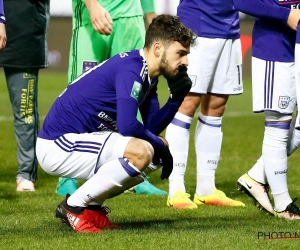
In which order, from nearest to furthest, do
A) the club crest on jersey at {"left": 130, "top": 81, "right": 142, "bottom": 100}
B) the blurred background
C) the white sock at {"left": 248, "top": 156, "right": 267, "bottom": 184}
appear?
1. the club crest on jersey at {"left": 130, "top": 81, "right": 142, "bottom": 100}
2. the white sock at {"left": 248, "top": 156, "right": 267, "bottom": 184}
3. the blurred background

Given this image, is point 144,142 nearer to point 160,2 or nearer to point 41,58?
point 41,58

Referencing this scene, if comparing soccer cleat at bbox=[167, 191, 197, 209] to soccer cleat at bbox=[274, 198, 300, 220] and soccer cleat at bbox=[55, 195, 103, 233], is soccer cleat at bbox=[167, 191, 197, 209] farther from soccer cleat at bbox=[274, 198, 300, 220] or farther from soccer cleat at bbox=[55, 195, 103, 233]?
soccer cleat at bbox=[55, 195, 103, 233]

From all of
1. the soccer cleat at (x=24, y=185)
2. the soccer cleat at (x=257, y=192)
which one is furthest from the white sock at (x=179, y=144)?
the soccer cleat at (x=24, y=185)

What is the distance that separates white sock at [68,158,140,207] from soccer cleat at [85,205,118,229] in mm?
115

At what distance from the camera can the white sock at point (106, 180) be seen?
5301mm

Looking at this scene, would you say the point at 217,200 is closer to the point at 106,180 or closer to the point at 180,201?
the point at 180,201

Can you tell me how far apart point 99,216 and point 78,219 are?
0.20 metres

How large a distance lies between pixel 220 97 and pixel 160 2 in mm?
15128

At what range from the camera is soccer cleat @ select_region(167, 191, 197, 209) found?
6.59 m

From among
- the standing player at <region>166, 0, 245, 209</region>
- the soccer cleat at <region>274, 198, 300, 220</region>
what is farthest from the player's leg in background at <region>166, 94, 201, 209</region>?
the soccer cleat at <region>274, 198, 300, 220</region>

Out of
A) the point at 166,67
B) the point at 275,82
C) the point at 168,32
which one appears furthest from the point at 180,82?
the point at 275,82

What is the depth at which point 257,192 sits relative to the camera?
6.46 m

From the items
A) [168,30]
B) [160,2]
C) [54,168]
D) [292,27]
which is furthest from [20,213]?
[160,2]

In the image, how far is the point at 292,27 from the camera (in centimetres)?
586
